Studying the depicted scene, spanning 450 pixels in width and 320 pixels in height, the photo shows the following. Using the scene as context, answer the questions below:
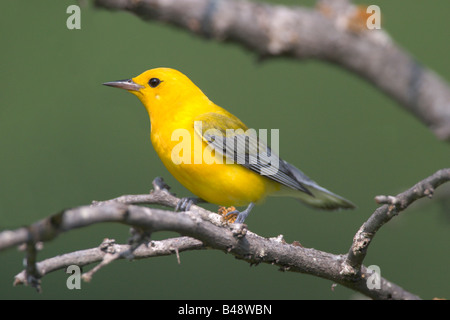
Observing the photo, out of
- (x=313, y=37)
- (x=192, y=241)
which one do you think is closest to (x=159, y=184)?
(x=192, y=241)

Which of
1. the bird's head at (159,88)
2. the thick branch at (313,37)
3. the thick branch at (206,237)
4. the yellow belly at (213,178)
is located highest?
the bird's head at (159,88)

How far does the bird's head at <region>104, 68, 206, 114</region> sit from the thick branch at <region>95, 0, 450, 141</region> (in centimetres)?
246

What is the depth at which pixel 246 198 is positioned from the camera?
347cm

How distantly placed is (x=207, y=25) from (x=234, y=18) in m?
0.06

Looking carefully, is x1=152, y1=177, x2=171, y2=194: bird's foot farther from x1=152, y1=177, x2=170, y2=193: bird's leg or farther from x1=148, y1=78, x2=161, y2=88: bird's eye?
x1=148, y1=78, x2=161, y2=88: bird's eye

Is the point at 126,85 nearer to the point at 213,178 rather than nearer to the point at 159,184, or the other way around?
the point at 213,178

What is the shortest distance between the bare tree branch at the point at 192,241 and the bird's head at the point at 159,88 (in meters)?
1.09

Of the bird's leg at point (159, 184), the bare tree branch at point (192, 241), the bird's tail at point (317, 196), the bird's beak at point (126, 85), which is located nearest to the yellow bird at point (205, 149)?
the bird's beak at point (126, 85)

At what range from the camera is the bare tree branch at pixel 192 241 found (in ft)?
4.80

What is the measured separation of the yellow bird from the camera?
3.28 meters

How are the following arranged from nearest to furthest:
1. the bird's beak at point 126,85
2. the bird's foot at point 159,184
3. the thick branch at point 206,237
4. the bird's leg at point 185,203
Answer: the thick branch at point 206,237, the bird's foot at point 159,184, the bird's leg at point 185,203, the bird's beak at point 126,85

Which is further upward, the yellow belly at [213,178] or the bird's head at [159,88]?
the bird's head at [159,88]

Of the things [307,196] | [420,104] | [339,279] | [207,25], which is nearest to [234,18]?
[207,25]

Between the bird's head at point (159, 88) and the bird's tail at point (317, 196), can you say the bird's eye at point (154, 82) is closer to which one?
the bird's head at point (159, 88)
